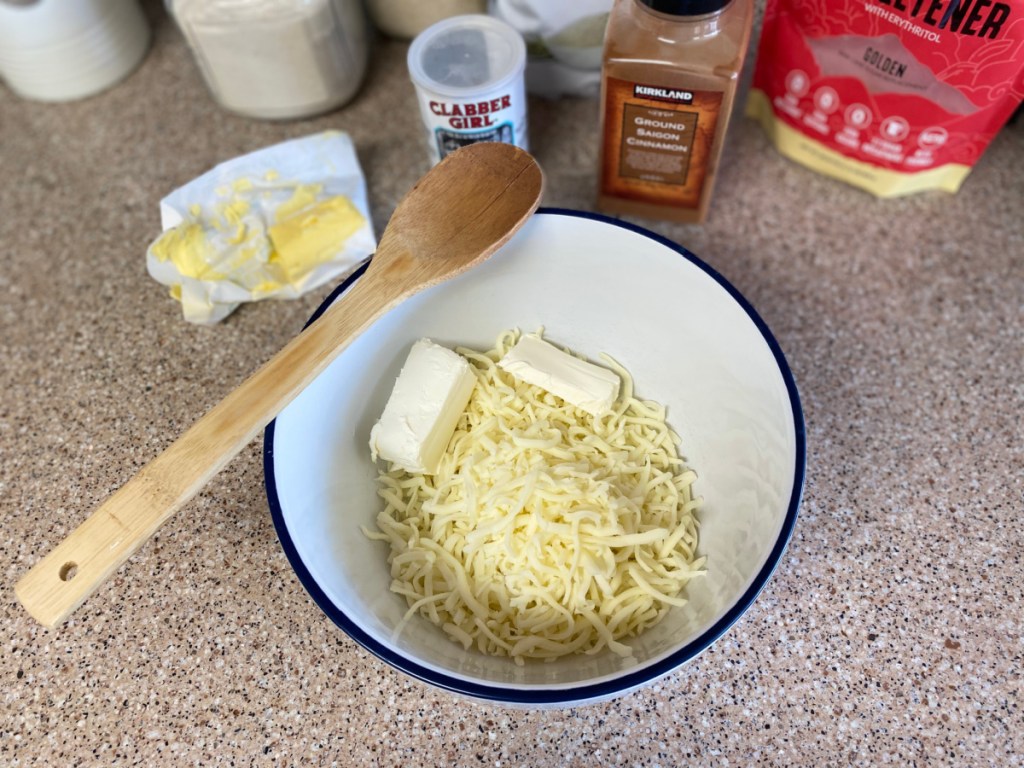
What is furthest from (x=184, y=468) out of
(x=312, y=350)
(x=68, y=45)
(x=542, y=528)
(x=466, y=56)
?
(x=68, y=45)

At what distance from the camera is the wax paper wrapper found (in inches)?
39.0

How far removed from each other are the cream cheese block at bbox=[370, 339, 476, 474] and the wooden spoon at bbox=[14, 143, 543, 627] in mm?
89

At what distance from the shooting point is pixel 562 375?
2.76ft

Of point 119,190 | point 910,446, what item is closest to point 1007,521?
point 910,446

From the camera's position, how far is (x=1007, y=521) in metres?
0.83

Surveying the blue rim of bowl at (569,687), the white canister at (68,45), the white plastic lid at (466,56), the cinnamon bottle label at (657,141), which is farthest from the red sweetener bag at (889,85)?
the white canister at (68,45)

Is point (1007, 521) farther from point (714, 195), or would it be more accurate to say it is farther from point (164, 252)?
point (164, 252)

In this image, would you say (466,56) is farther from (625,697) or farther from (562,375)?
(625,697)

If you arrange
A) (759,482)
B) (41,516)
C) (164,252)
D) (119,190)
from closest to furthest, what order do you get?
(759,482)
(41,516)
(164,252)
(119,190)

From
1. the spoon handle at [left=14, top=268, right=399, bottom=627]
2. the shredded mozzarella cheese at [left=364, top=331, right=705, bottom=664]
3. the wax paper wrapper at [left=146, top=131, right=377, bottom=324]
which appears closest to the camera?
the spoon handle at [left=14, top=268, right=399, bottom=627]

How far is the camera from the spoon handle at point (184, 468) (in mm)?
594

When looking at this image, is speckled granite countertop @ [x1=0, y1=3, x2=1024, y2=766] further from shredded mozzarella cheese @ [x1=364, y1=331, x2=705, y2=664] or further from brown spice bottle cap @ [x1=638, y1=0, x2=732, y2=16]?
brown spice bottle cap @ [x1=638, y1=0, x2=732, y2=16]

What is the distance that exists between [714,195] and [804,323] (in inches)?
8.7

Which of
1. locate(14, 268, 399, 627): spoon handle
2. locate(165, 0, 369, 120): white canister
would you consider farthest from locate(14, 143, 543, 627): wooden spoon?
locate(165, 0, 369, 120): white canister
